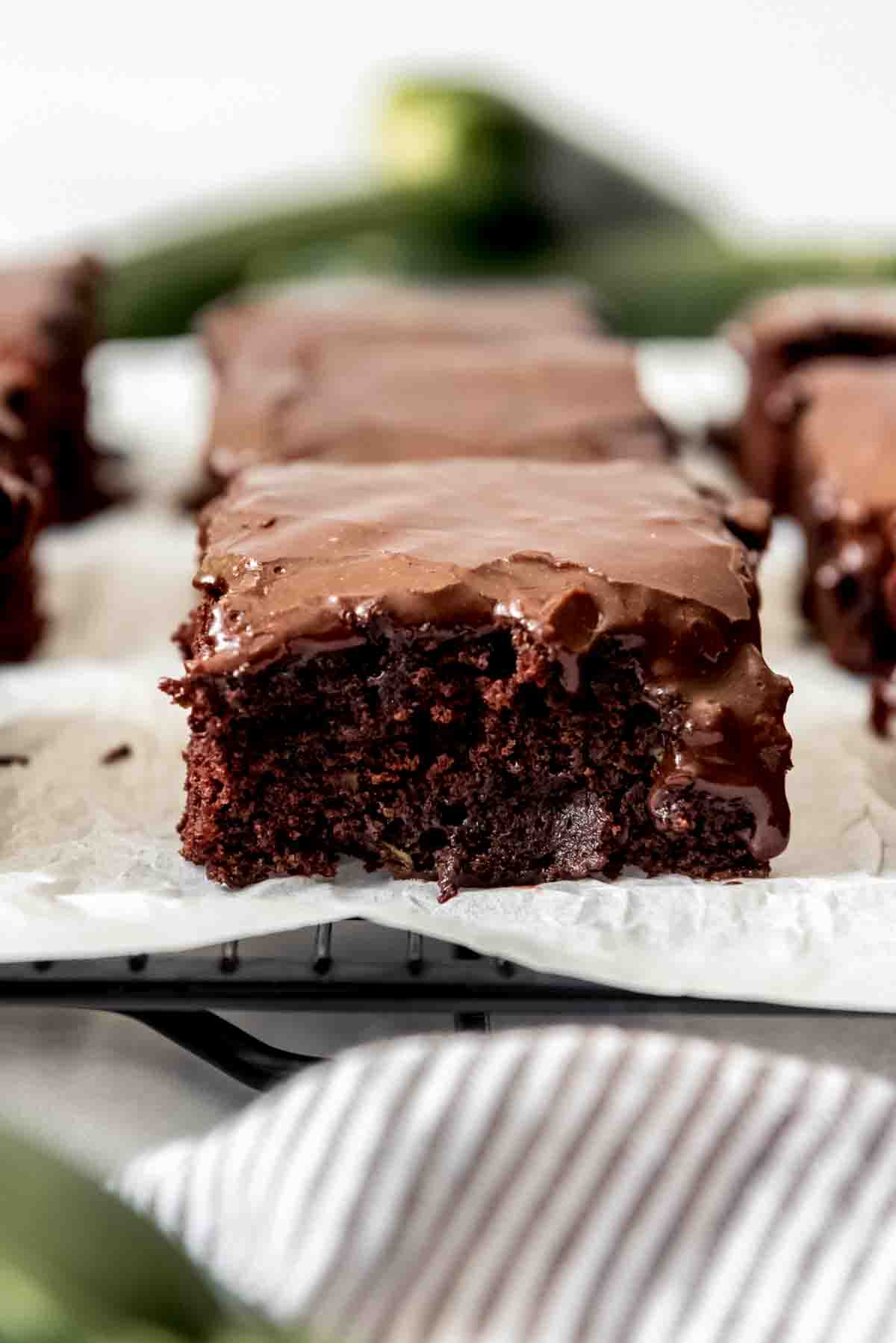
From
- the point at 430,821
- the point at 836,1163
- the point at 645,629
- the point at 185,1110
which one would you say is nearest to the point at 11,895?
the point at 185,1110

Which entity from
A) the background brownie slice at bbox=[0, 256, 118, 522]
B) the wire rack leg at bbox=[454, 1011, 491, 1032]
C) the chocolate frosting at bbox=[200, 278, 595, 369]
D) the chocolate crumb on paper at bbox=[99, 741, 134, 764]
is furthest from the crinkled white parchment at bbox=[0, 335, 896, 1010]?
the chocolate frosting at bbox=[200, 278, 595, 369]

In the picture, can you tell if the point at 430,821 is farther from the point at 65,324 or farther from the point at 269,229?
the point at 269,229

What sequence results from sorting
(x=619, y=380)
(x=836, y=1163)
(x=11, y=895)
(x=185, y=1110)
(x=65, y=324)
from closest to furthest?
(x=836, y=1163) → (x=185, y=1110) → (x=11, y=895) → (x=619, y=380) → (x=65, y=324)

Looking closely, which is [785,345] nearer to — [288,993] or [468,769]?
[468,769]

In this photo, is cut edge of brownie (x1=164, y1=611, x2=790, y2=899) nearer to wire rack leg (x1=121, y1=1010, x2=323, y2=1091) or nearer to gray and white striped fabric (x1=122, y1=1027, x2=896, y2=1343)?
wire rack leg (x1=121, y1=1010, x2=323, y2=1091)

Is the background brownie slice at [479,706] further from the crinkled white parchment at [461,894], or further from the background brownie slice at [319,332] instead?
the background brownie slice at [319,332]

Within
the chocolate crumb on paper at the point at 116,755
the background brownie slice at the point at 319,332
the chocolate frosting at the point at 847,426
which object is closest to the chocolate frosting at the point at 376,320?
the background brownie slice at the point at 319,332
